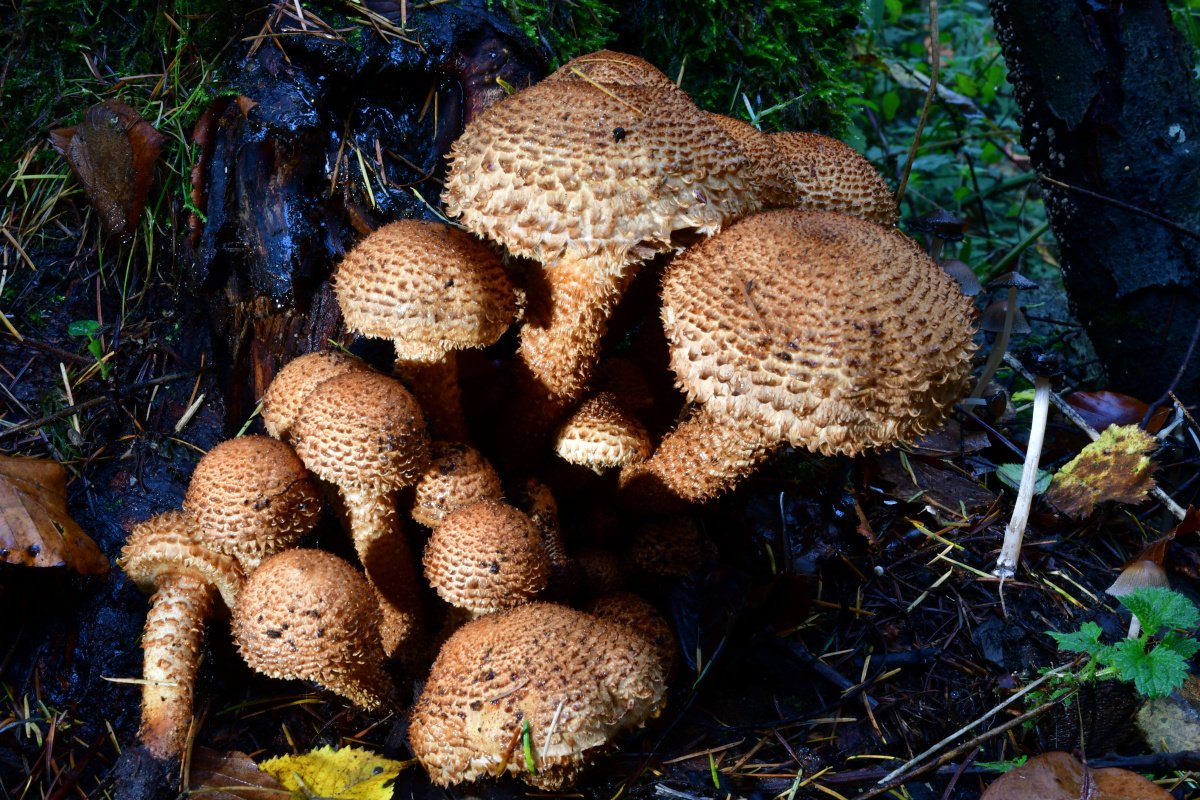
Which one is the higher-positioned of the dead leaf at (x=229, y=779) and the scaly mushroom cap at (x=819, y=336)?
the scaly mushroom cap at (x=819, y=336)

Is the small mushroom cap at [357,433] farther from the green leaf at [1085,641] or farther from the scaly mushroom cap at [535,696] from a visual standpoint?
the green leaf at [1085,641]

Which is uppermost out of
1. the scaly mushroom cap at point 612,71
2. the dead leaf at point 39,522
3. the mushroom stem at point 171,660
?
the scaly mushroom cap at point 612,71

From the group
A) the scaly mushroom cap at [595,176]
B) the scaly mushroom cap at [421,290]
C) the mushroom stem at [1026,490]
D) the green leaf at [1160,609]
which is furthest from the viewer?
the mushroom stem at [1026,490]

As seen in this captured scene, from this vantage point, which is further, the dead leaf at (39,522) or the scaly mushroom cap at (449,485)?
the scaly mushroom cap at (449,485)

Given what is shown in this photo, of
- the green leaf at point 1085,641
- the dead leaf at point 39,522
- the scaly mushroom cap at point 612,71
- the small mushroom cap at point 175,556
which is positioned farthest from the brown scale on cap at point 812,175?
the dead leaf at point 39,522

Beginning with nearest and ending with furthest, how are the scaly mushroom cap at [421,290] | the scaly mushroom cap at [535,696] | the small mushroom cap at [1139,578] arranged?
the scaly mushroom cap at [535,696]
the scaly mushroom cap at [421,290]
the small mushroom cap at [1139,578]

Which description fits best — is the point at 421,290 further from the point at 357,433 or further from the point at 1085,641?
the point at 1085,641
